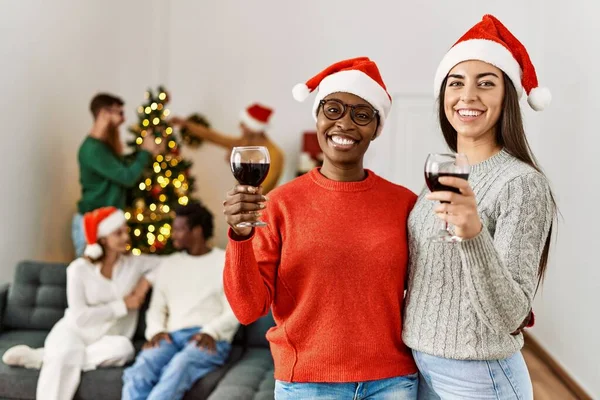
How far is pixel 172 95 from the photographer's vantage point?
6266mm

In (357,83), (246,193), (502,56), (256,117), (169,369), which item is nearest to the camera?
(246,193)

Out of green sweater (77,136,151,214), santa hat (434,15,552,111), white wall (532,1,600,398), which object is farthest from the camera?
green sweater (77,136,151,214)

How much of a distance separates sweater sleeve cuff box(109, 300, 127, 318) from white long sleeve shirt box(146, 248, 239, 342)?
130mm

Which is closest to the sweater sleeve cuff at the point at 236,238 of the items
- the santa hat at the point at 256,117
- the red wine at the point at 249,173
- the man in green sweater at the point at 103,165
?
the red wine at the point at 249,173

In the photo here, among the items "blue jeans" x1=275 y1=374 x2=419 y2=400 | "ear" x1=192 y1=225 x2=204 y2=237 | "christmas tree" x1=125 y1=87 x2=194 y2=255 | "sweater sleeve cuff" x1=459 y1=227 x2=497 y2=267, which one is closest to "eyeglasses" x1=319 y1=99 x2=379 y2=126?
"sweater sleeve cuff" x1=459 y1=227 x2=497 y2=267

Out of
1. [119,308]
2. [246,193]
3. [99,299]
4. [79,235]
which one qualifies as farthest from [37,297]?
[246,193]

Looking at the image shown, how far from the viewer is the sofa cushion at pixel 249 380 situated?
2.92m

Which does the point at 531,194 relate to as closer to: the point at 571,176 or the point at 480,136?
the point at 480,136

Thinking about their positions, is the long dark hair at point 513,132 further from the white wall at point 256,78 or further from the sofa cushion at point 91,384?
the white wall at point 256,78

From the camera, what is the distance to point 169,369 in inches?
120

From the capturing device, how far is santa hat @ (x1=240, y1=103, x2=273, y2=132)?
562 cm

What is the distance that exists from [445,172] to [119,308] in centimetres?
258

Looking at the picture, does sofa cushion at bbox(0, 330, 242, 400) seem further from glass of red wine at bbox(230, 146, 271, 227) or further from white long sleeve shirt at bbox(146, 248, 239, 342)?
glass of red wine at bbox(230, 146, 271, 227)

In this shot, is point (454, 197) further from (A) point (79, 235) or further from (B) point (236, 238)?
(A) point (79, 235)
